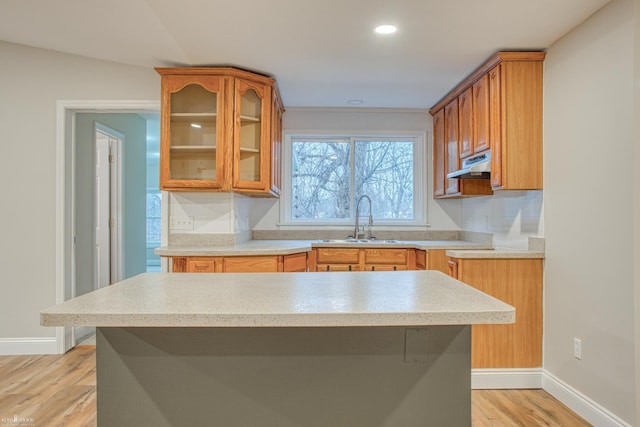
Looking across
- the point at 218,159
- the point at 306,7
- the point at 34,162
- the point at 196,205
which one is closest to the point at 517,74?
the point at 306,7

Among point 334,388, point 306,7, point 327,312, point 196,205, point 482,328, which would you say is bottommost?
point 482,328

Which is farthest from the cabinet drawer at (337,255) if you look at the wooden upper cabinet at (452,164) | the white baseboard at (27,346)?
the white baseboard at (27,346)

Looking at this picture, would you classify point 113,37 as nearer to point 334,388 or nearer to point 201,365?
point 201,365

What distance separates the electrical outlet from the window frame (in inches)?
43.3

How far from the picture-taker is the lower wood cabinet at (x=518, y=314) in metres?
2.65

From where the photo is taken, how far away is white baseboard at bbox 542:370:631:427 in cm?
205

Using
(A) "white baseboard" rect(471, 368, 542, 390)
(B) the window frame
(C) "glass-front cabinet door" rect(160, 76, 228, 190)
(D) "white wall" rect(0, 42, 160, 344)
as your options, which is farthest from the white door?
(A) "white baseboard" rect(471, 368, 542, 390)

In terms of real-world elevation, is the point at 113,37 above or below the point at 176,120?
→ above

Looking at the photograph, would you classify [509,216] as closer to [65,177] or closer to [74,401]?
[74,401]

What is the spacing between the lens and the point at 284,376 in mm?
1336

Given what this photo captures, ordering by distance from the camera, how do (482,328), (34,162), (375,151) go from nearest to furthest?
(482,328) < (34,162) < (375,151)

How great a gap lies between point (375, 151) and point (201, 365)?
3.35 meters

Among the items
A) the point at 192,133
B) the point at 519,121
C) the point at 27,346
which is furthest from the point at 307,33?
the point at 27,346

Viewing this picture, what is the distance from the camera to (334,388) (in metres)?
1.34
